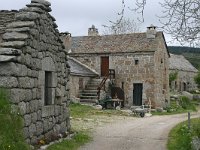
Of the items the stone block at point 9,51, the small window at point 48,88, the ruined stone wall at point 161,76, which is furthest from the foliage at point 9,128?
the ruined stone wall at point 161,76

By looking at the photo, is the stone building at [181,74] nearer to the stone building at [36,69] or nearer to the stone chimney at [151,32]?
the stone chimney at [151,32]

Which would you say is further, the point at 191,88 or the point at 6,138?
the point at 191,88

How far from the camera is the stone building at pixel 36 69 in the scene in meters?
9.23

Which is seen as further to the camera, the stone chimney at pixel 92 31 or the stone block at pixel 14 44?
the stone chimney at pixel 92 31

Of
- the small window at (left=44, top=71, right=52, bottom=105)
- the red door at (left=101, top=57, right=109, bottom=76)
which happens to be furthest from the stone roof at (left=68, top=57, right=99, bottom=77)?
the small window at (left=44, top=71, right=52, bottom=105)

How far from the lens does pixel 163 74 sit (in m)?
32.3

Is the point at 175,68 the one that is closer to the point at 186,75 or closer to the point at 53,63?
the point at 186,75

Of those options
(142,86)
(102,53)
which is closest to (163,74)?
(142,86)

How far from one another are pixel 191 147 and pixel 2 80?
502 centimetres

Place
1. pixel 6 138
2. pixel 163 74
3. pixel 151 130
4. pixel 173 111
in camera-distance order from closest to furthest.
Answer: pixel 6 138 < pixel 151 130 < pixel 173 111 < pixel 163 74

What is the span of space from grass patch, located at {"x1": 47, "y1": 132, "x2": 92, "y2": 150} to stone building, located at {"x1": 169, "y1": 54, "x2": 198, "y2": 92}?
35.1 meters

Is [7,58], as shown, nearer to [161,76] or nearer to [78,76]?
[78,76]

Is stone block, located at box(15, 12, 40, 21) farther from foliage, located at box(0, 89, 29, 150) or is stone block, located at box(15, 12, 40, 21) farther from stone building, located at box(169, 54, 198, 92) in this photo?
stone building, located at box(169, 54, 198, 92)

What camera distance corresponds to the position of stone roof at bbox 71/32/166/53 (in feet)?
98.7
